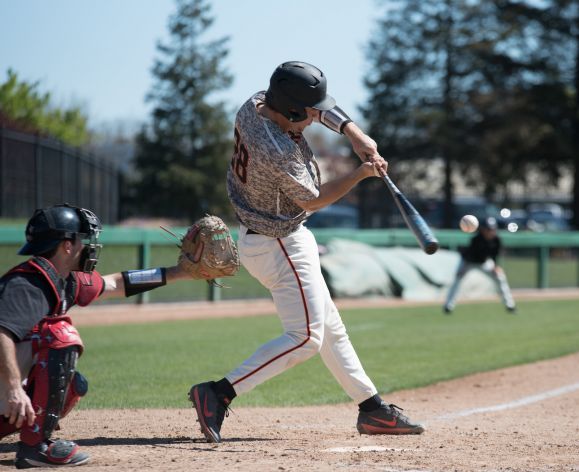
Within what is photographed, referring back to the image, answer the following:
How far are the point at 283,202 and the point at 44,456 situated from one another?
1.90 m

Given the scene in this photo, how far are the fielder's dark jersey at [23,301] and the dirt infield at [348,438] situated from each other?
79 cm

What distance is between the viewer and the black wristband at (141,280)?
5.05 meters

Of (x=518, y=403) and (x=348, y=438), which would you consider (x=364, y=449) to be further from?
(x=518, y=403)

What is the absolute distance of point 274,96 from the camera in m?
4.97

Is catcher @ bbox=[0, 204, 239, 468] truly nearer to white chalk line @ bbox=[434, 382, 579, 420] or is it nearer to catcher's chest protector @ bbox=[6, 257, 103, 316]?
catcher's chest protector @ bbox=[6, 257, 103, 316]

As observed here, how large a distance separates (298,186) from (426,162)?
45249mm

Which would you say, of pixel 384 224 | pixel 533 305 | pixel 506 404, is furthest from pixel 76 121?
pixel 506 404

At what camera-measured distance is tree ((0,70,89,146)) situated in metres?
14.3

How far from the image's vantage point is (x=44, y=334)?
14.3ft

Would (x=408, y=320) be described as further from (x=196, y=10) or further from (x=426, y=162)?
(x=426, y=162)

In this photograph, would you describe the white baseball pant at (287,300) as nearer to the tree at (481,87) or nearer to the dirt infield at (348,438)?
the dirt infield at (348,438)

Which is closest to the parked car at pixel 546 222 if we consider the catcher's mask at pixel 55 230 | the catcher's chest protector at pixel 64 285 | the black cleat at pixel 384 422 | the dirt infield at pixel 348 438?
the dirt infield at pixel 348 438

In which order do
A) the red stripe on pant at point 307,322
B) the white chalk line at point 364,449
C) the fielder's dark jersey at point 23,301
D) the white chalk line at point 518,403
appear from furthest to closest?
1. the white chalk line at point 518,403
2. the red stripe on pant at point 307,322
3. the white chalk line at point 364,449
4. the fielder's dark jersey at point 23,301

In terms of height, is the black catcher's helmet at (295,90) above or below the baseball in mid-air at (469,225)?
above
